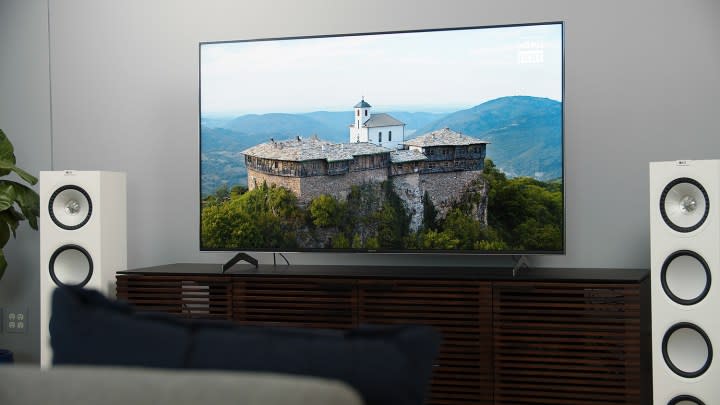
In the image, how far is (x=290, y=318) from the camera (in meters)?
3.61

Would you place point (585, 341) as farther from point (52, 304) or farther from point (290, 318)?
point (52, 304)

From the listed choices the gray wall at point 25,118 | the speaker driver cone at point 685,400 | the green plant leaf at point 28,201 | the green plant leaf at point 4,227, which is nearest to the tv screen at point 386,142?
the speaker driver cone at point 685,400

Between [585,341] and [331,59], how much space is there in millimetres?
1817

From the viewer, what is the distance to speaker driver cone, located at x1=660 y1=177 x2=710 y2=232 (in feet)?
10.1

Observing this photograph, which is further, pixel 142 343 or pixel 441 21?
pixel 441 21

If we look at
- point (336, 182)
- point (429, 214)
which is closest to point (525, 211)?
point (429, 214)

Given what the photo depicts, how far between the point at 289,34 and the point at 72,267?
5.47 feet

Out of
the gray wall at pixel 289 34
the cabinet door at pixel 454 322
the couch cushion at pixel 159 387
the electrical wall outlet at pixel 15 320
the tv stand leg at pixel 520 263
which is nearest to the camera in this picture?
the couch cushion at pixel 159 387

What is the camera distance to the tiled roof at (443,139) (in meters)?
3.75

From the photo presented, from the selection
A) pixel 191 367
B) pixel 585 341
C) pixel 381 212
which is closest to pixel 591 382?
pixel 585 341

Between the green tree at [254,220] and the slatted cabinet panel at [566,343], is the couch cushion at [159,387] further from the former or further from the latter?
the green tree at [254,220]

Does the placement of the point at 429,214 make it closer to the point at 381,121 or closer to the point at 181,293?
the point at 381,121

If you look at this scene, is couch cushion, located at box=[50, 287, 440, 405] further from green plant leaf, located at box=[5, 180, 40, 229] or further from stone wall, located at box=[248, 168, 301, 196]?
green plant leaf, located at box=[5, 180, 40, 229]

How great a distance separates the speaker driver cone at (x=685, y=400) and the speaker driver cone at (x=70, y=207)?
2.77m
